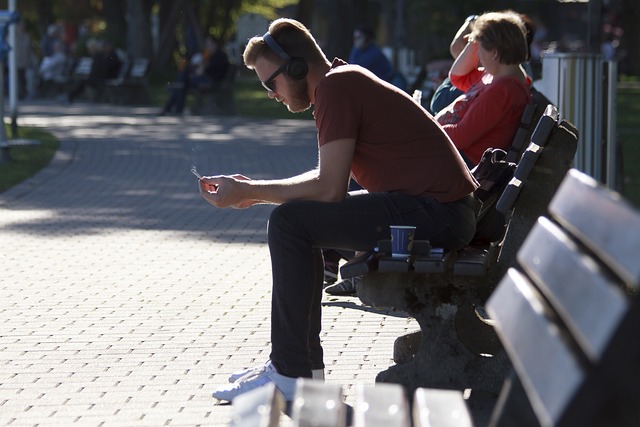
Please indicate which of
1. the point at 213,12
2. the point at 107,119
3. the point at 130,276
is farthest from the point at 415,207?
the point at 213,12

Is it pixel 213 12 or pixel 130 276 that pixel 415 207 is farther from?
pixel 213 12

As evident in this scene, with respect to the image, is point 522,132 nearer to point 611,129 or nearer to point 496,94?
point 496,94

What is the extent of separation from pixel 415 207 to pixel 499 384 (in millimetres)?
767

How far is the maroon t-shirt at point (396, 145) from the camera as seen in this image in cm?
501

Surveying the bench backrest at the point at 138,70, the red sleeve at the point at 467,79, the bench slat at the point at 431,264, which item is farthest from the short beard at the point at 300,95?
the bench backrest at the point at 138,70

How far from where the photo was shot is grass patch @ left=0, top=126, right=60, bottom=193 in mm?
14836

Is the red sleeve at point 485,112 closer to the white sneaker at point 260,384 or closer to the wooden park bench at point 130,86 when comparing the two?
the white sneaker at point 260,384

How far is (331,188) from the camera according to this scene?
4.95m

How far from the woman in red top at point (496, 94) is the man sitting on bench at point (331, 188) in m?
1.66

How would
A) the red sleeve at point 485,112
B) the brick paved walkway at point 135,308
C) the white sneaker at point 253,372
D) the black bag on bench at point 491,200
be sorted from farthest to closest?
the red sleeve at point 485,112 → the black bag on bench at point 491,200 → the brick paved walkway at point 135,308 → the white sneaker at point 253,372

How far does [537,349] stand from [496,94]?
4.42 metres

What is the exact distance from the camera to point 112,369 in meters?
5.76

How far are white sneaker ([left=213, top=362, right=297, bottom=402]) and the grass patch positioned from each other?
9154mm

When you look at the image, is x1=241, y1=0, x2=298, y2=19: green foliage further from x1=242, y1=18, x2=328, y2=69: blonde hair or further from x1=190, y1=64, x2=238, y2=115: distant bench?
x1=242, y1=18, x2=328, y2=69: blonde hair
